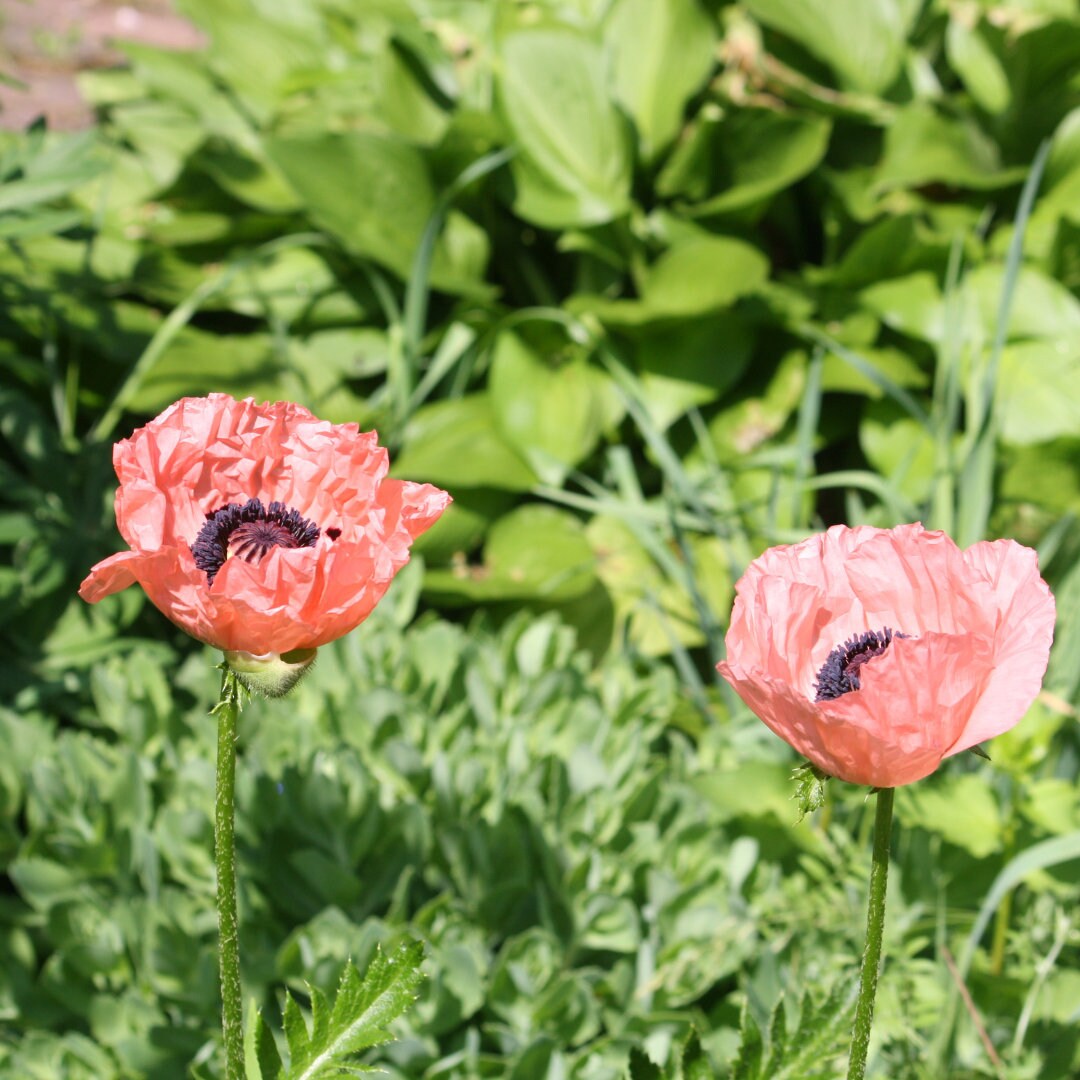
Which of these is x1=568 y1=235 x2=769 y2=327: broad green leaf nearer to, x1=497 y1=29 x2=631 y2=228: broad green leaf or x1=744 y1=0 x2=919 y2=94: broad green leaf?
x1=497 y1=29 x2=631 y2=228: broad green leaf

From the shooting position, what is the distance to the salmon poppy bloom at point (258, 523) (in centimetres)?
78

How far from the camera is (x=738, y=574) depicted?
2201 millimetres

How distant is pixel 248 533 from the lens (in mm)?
866

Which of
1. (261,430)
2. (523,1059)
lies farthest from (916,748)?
(523,1059)

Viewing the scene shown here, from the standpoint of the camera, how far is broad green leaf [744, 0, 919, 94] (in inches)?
107

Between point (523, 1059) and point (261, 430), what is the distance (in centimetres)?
82

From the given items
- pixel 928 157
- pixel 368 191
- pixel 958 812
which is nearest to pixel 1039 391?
pixel 928 157

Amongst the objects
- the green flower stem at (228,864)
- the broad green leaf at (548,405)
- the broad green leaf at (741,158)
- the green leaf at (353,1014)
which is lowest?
the broad green leaf at (548,405)

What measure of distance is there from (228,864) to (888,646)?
16.3 inches

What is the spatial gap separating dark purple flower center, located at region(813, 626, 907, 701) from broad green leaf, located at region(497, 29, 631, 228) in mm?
1840

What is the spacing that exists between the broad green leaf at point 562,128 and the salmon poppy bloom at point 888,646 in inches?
71.8

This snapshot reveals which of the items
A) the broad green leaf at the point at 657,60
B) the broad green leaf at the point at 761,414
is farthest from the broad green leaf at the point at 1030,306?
the broad green leaf at the point at 657,60

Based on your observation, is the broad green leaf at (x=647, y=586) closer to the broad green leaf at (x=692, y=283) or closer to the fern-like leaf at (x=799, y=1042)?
the broad green leaf at (x=692, y=283)

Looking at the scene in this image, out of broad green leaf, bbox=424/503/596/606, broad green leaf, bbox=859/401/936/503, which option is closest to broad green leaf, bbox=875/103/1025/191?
broad green leaf, bbox=859/401/936/503
